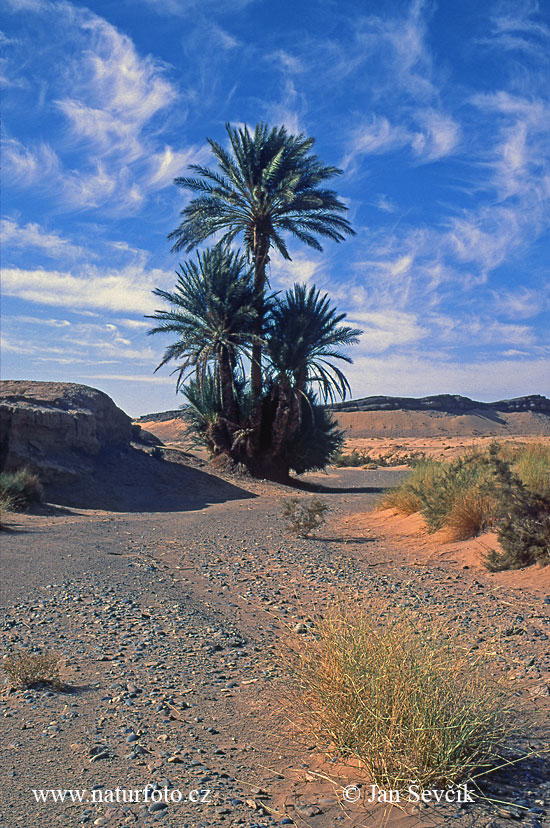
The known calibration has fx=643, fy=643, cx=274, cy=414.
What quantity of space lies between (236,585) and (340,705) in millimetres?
4898

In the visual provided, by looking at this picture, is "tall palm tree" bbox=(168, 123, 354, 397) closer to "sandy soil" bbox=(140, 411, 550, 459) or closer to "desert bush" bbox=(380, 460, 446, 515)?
"desert bush" bbox=(380, 460, 446, 515)

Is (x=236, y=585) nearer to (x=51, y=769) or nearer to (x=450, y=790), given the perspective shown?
(x=51, y=769)

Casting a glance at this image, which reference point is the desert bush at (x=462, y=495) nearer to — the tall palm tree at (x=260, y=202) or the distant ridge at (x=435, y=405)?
the tall palm tree at (x=260, y=202)

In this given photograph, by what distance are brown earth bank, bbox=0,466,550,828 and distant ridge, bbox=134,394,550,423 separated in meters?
84.8

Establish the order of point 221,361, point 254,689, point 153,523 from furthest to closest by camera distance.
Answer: point 221,361 < point 153,523 < point 254,689

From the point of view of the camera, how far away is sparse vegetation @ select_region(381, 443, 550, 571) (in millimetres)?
8305

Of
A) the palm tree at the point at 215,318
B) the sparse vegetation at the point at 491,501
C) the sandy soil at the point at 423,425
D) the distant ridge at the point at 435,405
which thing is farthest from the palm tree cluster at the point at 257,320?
the distant ridge at the point at 435,405

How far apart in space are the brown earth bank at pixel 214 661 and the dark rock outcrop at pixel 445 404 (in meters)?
85.6

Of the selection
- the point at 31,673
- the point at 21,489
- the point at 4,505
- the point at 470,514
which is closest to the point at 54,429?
the point at 21,489

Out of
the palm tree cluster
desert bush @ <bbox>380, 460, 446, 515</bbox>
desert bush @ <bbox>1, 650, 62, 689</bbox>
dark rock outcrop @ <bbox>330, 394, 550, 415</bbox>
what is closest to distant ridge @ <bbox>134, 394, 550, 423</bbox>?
dark rock outcrop @ <bbox>330, 394, 550, 415</bbox>

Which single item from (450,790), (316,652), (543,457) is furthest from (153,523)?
(450,790)

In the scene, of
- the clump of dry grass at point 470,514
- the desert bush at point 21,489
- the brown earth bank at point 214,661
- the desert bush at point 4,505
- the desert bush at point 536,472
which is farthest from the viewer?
the desert bush at point 21,489

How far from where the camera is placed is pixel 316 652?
13.1ft

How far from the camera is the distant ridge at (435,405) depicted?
96.2 meters
